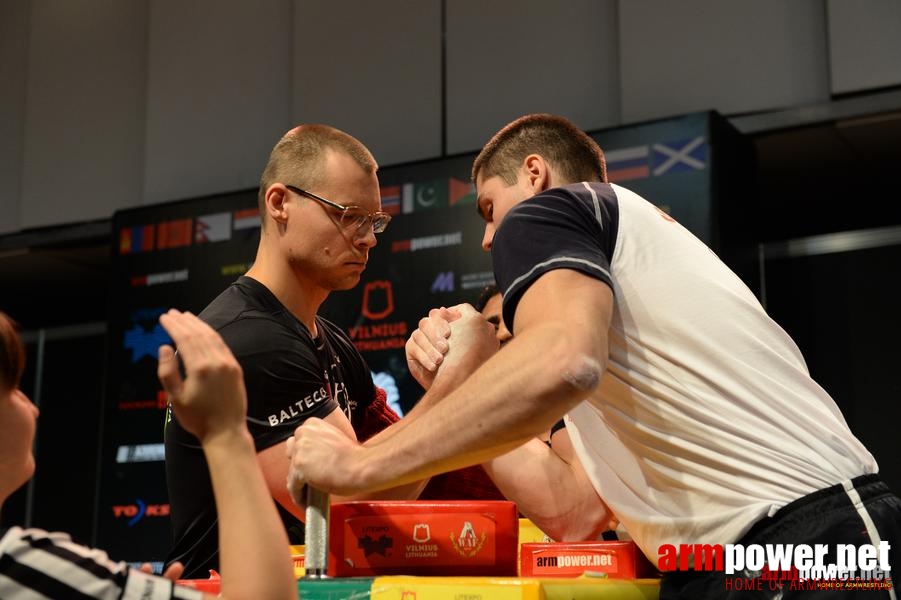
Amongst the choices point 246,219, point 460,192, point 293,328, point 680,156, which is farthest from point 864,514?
point 246,219

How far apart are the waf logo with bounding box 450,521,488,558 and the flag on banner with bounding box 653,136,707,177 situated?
2458 mm

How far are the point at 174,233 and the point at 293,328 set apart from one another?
265 centimetres

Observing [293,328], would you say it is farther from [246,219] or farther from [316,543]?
[246,219]

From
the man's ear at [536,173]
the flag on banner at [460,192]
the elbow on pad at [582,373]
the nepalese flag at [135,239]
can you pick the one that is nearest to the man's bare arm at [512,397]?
the elbow on pad at [582,373]

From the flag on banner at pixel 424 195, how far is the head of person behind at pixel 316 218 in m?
1.57

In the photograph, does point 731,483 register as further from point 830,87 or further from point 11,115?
point 11,115

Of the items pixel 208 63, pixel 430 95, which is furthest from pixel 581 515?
pixel 208 63

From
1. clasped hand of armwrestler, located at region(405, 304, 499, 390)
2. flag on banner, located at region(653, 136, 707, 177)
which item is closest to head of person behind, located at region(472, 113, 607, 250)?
clasped hand of armwrestler, located at region(405, 304, 499, 390)

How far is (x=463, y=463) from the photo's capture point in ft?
4.15

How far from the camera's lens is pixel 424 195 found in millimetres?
4043

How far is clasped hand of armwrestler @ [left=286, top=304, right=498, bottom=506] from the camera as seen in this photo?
4.21 ft

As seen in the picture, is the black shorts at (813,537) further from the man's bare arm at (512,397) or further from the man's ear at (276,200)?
the man's ear at (276,200)

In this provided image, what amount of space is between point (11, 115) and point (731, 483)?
4.98 m

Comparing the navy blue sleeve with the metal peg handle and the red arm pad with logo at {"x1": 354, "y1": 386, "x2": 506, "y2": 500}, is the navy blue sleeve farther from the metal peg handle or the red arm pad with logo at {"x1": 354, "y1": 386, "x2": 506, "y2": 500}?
the red arm pad with logo at {"x1": 354, "y1": 386, "x2": 506, "y2": 500}
